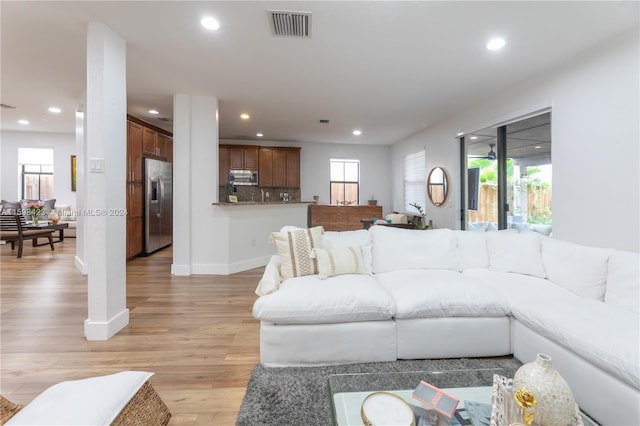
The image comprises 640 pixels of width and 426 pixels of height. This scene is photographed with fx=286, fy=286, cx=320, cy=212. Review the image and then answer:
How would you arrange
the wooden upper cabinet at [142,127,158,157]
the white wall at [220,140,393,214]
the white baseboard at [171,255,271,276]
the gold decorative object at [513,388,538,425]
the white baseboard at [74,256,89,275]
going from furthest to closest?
the white wall at [220,140,393,214] → the wooden upper cabinet at [142,127,158,157] → the white baseboard at [171,255,271,276] → the white baseboard at [74,256,89,275] → the gold decorative object at [513,388,538,425]

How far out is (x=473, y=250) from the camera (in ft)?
9.36

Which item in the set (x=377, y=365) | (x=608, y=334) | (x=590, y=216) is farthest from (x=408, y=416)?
(x=590, y=216)

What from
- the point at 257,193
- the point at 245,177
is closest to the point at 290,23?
the point at 245,177

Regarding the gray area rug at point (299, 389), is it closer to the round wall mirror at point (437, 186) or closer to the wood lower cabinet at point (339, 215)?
the round wall mirror at point (437, 186)

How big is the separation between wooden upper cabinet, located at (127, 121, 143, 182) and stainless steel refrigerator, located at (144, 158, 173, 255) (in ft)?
0.43

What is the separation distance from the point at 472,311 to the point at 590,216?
67.3 inches

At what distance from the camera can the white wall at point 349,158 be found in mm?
7648

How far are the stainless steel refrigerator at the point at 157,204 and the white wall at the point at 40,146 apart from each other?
142 inches

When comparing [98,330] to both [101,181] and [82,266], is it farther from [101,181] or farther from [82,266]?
[82,266]

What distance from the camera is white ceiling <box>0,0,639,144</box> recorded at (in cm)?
218

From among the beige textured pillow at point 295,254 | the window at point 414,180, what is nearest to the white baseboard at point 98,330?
the beige textured pillow at point 295,254

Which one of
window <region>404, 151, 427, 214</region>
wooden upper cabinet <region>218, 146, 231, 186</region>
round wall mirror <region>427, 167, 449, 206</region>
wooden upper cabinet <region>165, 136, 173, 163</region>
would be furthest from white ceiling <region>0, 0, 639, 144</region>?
wooden upper cabinet <region>218, 146, 231, 186</region>

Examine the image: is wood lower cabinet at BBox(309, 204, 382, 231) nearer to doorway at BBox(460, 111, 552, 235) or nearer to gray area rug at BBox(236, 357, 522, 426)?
doorway at BBox(460, 111, 552, 235)

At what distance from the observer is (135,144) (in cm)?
487
